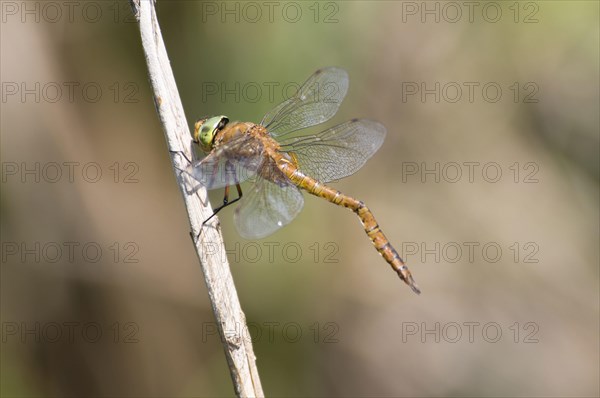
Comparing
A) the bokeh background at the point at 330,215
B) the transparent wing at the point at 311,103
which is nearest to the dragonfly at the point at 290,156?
the transparent wing at the point at 311,103

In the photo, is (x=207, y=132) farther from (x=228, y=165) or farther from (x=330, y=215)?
(x=330, y=215)

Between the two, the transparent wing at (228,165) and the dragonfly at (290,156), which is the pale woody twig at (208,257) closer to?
the transparent wing at (228,165)

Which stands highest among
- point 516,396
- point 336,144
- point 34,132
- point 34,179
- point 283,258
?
point 34,132

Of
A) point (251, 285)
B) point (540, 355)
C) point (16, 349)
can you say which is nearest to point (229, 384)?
point (251, 285)

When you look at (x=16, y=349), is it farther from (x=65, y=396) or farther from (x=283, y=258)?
(x=283, y=258)

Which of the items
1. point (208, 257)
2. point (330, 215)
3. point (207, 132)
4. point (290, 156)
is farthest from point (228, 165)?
point (330, 215)

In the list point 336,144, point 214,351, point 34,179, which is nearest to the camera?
point 336,144
